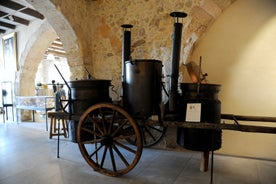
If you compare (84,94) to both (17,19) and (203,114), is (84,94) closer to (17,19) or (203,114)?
(203,114)

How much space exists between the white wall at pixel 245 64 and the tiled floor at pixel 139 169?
11.5 inches

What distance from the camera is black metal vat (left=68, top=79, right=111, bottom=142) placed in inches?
94.5

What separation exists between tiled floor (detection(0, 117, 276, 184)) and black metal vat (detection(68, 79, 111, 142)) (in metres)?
0.47

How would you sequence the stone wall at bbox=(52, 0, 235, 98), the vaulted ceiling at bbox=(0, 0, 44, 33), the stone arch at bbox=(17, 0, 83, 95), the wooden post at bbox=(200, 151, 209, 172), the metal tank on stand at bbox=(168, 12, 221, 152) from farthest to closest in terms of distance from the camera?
the vaulted ceiling at bbox=(0, 0, 44, 33)
the stone arch at bbox=(17, 0, 83, 95)
the stone wall at bbox=(52, 0, 235, 98)
the wooden post at bbox=(200, 151, 209, 172)
the metal tank on stand at bbox=(168, 12, 221, 152)

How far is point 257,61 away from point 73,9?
3.09 metres

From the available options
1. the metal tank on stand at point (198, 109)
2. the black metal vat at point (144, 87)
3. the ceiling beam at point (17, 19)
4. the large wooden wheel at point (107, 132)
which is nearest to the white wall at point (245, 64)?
the metal tank on stand at point (198, 109)

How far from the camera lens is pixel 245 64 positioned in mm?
2824

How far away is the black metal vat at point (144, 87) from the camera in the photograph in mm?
2164

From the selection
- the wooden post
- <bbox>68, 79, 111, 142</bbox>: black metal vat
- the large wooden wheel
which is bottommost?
the wooden post

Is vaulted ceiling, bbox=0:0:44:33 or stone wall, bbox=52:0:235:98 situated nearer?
stone wall, bbox=52:0:235:98

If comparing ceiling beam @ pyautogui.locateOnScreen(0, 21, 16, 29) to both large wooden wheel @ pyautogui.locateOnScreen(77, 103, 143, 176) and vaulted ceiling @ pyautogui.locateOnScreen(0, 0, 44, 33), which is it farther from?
large wooden wheel @ pyautogui.locateOnScreen(77, 103, 143, 176)

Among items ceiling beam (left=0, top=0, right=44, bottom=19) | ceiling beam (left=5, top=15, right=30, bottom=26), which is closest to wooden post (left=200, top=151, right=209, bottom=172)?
ceiling beam (left=0, top=0, right=44, bottom=19)

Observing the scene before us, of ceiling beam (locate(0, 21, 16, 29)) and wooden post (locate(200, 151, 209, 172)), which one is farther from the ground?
ceiling beam (locate(0, 21, 16, 29))

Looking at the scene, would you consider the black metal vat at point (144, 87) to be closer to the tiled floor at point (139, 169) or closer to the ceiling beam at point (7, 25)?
the tiled floor at point (139, 169)
